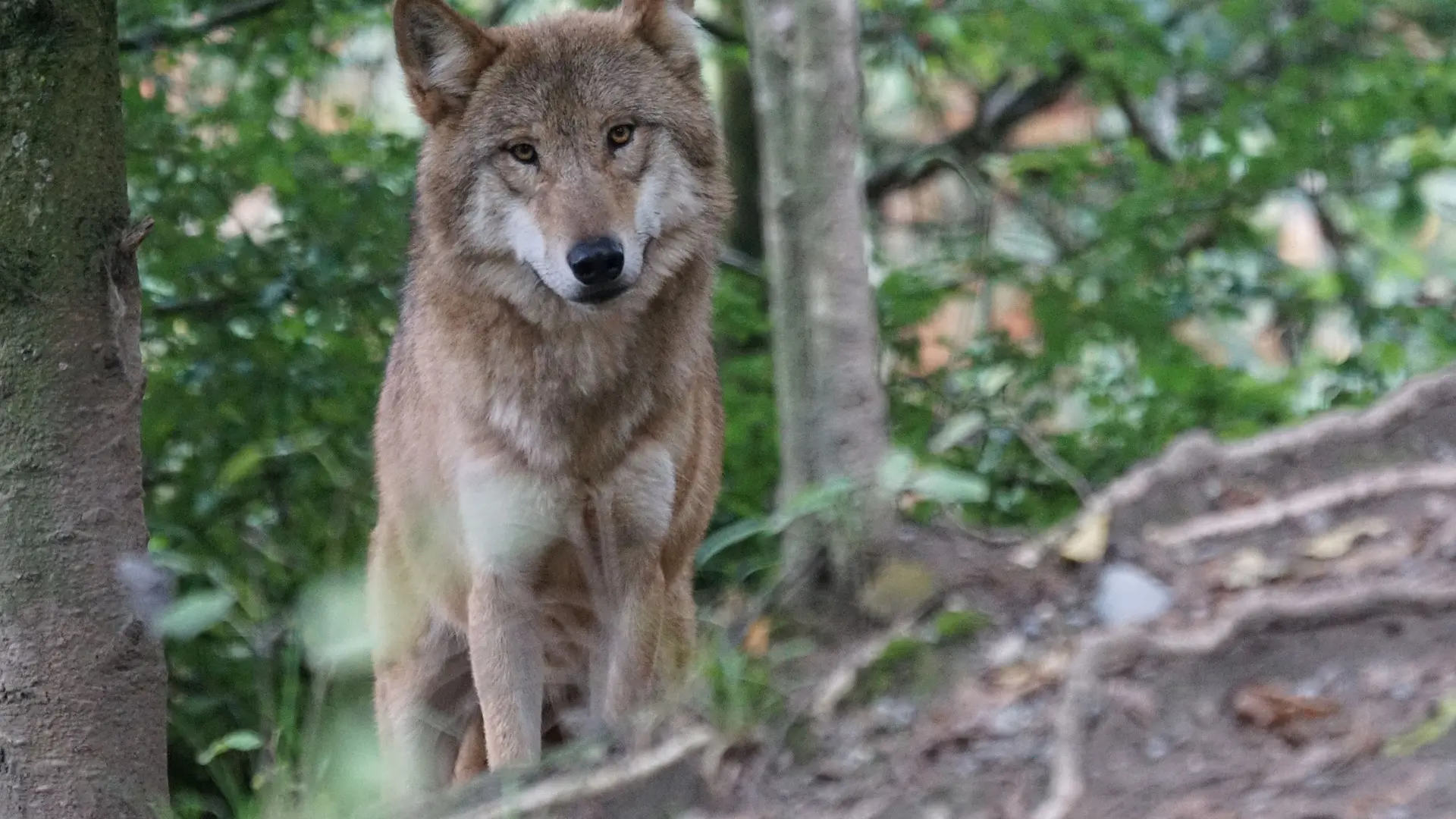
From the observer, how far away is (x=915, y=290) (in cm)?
621

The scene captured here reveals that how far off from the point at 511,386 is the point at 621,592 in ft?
2.16

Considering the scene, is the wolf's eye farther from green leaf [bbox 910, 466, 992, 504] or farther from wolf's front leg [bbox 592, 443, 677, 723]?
green leaf [bbox 910, 466, 992, 504]

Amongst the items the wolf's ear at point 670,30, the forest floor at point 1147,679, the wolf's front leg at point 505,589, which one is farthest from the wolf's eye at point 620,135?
the forest floor at point 1147,679

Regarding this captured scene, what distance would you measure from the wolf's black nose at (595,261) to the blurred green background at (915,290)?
4.33 ft

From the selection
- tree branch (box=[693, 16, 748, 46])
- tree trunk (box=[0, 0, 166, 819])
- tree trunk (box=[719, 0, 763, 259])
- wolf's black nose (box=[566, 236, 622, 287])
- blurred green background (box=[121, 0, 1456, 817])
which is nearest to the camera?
tree trunk (box=[0, 0, 166, 819])

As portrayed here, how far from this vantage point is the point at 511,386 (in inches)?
159

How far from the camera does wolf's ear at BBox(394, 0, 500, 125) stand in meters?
4.00

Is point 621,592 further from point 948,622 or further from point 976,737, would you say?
point 976,737

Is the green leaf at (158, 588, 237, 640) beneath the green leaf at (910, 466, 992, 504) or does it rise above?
beneath

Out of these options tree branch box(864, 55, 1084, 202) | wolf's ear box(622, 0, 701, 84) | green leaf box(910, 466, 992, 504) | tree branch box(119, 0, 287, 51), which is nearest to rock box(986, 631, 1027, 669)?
→ green leaf box(910, 466, 992, 504)

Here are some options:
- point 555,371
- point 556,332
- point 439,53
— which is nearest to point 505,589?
point 555,371

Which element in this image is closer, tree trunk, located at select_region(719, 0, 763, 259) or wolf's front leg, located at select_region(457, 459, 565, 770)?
wolf's front leg, located at select_region(457, 459, 565, 770)

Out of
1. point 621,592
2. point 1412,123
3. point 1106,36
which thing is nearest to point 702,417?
point 621,592

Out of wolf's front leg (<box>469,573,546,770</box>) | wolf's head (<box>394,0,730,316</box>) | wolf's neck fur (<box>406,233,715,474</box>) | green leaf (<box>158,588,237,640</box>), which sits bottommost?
wolf's front leg (<box>469,573,546,770</box>)
